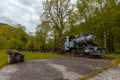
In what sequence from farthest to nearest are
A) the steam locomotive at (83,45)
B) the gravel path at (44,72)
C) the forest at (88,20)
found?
1. the forest at (88,20)
2. the steam locomotive at (83,45)
3. the gravel path at (44,72)

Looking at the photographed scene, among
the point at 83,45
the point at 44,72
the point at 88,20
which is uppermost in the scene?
the point at 88,20

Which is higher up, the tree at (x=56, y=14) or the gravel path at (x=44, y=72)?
the tree at (x=56, y=14)

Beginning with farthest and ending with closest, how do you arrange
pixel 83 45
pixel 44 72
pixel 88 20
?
pixel 88 20, pixel 83 45, pixel 44 72

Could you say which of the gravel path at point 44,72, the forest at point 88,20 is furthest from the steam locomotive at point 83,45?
the gravel path at point 44,72

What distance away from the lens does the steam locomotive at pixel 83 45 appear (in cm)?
2702

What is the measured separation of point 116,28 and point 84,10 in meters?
7.79

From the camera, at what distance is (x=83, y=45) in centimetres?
2973

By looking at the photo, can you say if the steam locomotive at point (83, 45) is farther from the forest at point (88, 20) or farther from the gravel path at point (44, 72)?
the gravel path at point (44, 72)

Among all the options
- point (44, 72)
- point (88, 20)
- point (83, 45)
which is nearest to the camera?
point (44, 72)

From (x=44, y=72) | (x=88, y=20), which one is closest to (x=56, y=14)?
(x=88, y=20)

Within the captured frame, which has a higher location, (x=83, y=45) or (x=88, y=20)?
(x=88, y=20)

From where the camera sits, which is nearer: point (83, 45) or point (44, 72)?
point (44, 72)

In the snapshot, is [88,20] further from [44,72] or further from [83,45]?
[44,72]

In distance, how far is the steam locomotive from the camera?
27016 millimetres
